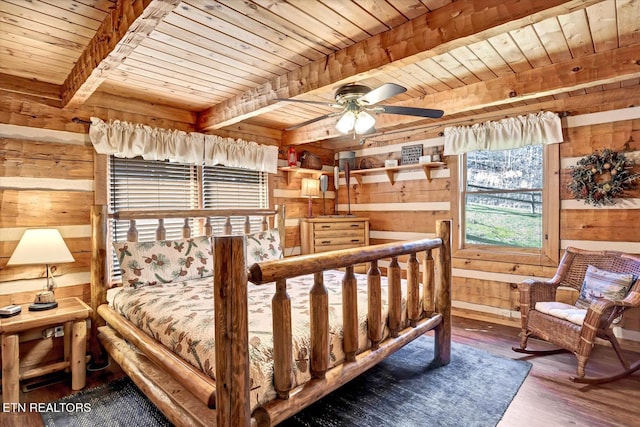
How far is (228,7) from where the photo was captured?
71.8 inches

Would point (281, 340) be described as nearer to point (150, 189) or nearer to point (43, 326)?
point (43, 326)

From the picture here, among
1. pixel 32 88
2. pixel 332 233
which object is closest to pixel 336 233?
pixel 332 233

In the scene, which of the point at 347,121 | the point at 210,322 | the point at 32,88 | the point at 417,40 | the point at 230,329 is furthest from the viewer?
the point at 32,88

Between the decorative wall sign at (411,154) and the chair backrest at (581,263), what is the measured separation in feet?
6.23

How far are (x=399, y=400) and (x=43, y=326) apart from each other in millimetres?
2465

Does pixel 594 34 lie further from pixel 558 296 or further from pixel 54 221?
pixel 54 221

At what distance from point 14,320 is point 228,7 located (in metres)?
2.40

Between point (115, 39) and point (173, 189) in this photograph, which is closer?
point (115, 39)

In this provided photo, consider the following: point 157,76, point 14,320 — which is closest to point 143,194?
point 157,76

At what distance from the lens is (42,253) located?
238 cm

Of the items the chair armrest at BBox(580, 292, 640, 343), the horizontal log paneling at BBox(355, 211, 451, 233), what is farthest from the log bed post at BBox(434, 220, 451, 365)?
the horizontal log paneling at BBox(355, 211, 451, 233)

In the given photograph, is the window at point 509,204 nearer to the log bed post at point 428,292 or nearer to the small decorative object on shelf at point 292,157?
the log bed post at point 428,292

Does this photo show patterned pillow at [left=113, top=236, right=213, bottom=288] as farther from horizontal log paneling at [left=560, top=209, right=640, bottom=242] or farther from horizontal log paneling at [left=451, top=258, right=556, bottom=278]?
horizontal log paneling at [left=560, top=209, right=640, bottom=242]

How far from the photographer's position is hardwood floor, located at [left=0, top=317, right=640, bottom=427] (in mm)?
1990
